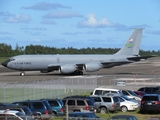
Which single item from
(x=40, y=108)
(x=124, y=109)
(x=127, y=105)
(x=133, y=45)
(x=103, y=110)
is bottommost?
(x=124, y=109)

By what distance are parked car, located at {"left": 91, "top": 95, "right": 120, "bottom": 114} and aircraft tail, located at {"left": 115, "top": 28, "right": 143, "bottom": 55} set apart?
48030mm

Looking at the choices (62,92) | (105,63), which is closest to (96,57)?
(105,63)

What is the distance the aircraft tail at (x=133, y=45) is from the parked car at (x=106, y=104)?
48030 millimetres

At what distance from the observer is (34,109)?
25.5 metres

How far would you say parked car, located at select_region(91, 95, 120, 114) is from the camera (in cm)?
3203

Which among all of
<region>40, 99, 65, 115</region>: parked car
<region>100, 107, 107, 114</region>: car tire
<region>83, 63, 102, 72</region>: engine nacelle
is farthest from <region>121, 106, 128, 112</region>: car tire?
<region>83, 63, 102, 72</region>: engine nacelle

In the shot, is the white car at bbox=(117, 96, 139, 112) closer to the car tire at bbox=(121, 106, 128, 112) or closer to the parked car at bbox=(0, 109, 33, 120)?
the car tire at bbox=(121, 106, 128, 112)

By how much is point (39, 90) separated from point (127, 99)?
9.23 m

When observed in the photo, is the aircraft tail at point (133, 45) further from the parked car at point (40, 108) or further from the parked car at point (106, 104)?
the parked car at point (40, 108)

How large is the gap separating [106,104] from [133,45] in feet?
164

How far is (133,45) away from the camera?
81125 mm

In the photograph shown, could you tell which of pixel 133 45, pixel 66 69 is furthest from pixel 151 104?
pixel 133 45

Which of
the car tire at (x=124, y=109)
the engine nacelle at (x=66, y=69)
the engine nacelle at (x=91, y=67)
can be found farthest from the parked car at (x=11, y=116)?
the engine nacelle at (x=91, y=67)

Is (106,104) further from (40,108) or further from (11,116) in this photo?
(11,116)
